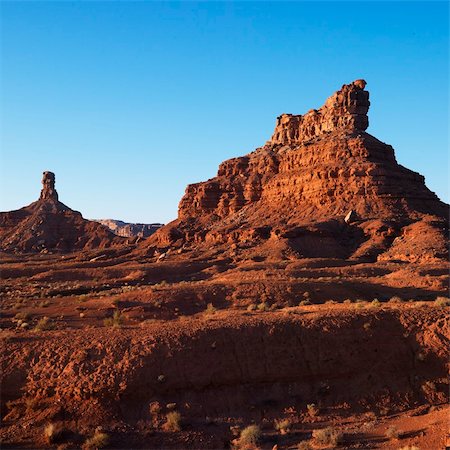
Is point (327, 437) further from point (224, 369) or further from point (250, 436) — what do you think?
point (224, 369)

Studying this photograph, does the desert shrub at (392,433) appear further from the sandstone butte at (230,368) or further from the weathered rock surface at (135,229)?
the weathered rock surface at (135,229)

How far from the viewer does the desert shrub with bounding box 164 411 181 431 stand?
36.8ft

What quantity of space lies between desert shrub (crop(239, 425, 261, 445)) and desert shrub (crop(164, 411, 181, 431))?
1.43m

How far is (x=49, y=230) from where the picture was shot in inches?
3799

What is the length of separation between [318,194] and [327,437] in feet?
174

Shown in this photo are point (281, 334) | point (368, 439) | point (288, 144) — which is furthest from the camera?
point (288, 144)

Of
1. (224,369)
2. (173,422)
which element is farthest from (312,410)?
(173,422)

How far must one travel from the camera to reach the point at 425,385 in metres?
13.5

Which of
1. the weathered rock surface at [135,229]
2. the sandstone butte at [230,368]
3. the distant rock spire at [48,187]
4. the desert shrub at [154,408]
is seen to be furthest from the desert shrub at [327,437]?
the weathered rock surface at [135,229]

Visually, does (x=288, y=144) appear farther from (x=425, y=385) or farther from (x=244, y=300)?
(x=425, y=385)

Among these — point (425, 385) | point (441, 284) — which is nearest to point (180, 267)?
point (441, 284)

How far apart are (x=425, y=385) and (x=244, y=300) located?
12427 millimetres

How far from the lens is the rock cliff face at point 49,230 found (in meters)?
92.6

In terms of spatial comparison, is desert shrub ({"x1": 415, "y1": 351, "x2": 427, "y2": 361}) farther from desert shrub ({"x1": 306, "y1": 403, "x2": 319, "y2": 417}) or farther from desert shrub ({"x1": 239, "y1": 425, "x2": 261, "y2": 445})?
desert shrub ({"x1": 239, "y1": 425, "x2": 261, "y2": 445})
